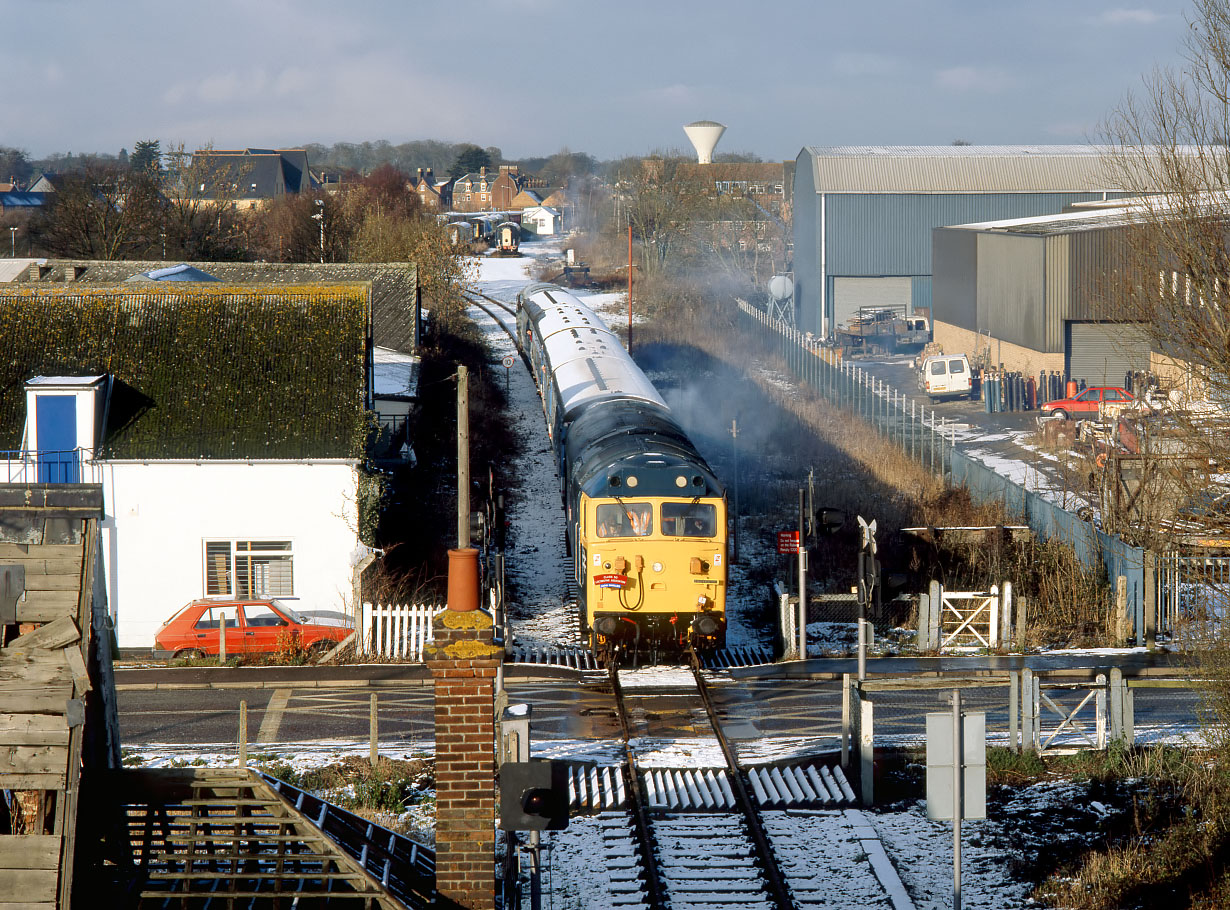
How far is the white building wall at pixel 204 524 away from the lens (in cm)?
2152

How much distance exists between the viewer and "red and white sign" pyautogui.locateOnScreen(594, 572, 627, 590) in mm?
18625

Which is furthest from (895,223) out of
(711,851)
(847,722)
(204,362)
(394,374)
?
(711,851)

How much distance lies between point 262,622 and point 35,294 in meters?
8.67

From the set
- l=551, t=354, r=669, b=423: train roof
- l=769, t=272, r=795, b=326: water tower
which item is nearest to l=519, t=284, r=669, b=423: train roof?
l=551, t=354, r=669, b=423: train roof

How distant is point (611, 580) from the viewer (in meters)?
18.6

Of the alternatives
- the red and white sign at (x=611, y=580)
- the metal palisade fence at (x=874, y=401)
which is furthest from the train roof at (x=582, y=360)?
the metal palisade fence at (x=874, y=401)

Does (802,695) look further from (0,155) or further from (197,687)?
(0,155)

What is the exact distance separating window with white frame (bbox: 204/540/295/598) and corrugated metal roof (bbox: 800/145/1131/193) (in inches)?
1531

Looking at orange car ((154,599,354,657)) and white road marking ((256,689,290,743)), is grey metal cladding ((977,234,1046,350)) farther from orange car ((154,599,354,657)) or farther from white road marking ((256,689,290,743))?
white road marking ((256,689,290,743))

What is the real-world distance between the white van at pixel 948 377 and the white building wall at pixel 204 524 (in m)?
27.1

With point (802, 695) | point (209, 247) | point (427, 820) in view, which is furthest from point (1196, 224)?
point (209, 247)

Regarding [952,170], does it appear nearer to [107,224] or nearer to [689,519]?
[107,224]

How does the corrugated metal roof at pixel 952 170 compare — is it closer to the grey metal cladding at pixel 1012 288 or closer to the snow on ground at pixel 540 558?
the grey metal cladding at pixel 1012 288

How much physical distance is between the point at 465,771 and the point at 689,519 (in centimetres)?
975
